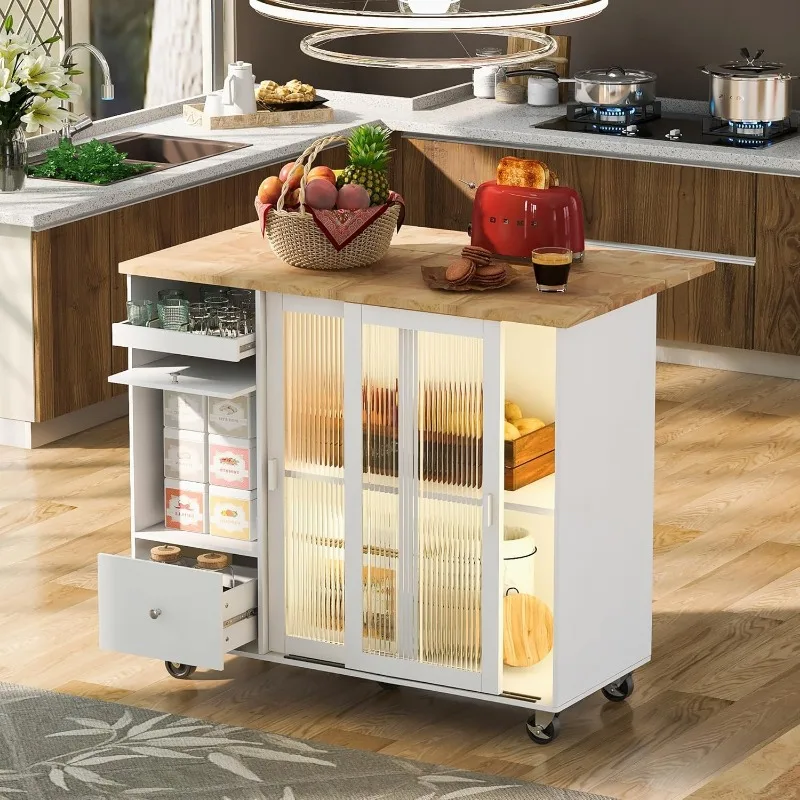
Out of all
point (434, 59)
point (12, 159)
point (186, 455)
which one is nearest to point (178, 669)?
point (186, 455)

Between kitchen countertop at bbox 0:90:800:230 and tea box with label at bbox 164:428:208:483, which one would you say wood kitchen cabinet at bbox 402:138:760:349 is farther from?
tea box with label at bbox 164:428:208:483

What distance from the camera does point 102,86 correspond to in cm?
588

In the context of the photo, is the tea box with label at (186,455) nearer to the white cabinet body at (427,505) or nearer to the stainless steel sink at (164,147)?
the white cabinet body at (427,505)

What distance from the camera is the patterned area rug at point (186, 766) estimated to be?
3.34 m

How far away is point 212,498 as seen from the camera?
3.79 meters

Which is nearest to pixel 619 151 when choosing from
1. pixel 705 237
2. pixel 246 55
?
pixel 705 237

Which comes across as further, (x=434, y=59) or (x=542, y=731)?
(x=542, y=731)

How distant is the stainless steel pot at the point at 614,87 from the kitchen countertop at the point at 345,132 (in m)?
0.20

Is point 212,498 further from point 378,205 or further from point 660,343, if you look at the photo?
point 660,343

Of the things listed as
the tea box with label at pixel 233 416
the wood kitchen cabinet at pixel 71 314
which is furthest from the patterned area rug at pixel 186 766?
the wood kitchen cabinet at pixel 71 314

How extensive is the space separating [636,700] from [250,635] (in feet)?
2.73

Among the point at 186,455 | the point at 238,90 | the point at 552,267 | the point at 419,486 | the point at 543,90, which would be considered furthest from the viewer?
the point at 543,90

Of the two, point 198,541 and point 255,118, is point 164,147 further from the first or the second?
point 198,541

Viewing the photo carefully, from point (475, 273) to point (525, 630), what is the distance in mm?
725
